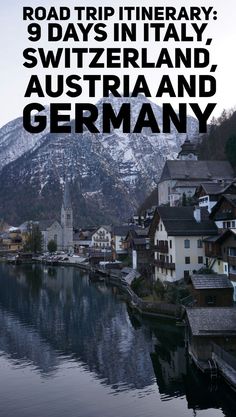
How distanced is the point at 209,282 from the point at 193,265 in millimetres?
12969

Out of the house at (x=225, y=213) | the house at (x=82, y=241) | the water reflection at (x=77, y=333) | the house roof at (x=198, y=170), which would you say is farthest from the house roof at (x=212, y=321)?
the house at (x=82, y=241)

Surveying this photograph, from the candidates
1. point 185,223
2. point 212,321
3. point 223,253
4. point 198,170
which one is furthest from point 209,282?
point 198,170

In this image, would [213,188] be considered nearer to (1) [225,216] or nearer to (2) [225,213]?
(2) [225,213]

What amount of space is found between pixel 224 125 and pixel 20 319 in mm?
75173

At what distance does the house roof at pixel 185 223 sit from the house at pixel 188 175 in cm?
2557

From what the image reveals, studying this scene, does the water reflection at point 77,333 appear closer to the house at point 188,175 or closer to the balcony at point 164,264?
the balcony at point 164,264

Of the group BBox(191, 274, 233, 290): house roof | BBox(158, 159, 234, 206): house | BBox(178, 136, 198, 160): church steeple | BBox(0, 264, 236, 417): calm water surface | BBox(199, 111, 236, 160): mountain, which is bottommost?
BBox(0, 264, 236, 417): calm water surface

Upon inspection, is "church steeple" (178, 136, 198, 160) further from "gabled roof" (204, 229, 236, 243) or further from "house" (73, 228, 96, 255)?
"gabled roof" (204, 229, 236, 243)

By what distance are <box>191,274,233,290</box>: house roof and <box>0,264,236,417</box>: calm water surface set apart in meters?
4.18

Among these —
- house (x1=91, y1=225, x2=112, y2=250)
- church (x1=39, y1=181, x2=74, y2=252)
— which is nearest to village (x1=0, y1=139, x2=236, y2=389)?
house (x1=91, y1=225, x2=112, y2=250)

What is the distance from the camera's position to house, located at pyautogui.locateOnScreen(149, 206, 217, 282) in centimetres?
4816

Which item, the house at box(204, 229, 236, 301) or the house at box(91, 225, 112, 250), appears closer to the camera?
the house at box(204, 229, 236, 301)

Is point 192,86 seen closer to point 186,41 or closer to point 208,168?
point 186,41

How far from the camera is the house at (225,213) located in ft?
148
